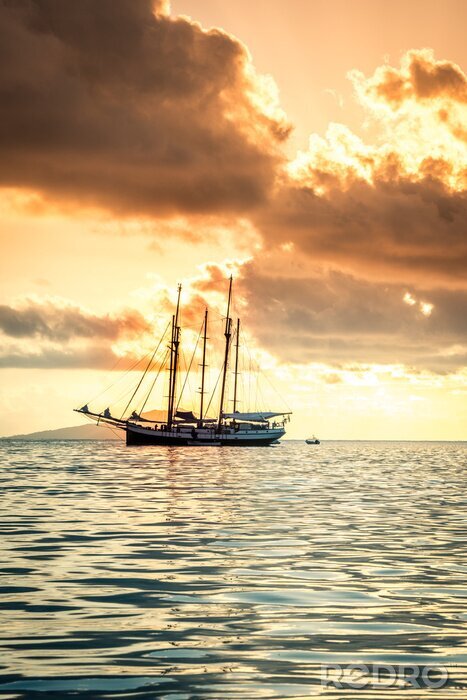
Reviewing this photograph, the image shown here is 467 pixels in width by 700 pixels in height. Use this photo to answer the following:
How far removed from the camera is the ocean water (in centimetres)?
1152

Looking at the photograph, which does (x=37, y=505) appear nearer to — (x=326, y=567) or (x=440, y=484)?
(x=326, y=567)

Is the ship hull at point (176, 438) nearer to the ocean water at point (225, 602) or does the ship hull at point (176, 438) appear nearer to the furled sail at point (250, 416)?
the furled sail at point (250, 416)

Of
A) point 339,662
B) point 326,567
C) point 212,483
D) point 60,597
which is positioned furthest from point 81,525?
point 212,483

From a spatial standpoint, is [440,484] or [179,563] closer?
[179,563]

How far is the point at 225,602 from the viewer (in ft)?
55.1

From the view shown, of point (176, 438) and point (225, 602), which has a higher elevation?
point (176, 438)

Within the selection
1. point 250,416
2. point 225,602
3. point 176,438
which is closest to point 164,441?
point 176,438

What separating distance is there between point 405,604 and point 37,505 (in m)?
24.4

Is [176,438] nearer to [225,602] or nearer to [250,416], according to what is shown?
[250,416]

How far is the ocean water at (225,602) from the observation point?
11523 millimetres

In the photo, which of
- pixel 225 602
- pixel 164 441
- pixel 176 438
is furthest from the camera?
pixel 176 438

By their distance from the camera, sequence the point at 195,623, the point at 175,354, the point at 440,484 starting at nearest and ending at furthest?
the point at 195,623
the point at 440,484
the point at 175,354

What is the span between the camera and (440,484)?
62.8 m

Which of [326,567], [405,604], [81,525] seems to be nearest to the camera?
[405,604]
